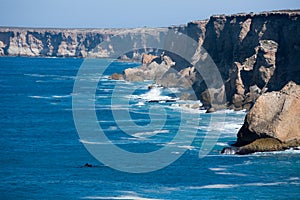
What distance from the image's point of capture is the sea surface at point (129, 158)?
38062 mm

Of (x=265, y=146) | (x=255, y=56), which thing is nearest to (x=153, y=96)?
(x=255, y=56)

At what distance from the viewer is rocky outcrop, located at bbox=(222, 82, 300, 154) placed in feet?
154

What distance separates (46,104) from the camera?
82250 millimetres

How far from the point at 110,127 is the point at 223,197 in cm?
2671

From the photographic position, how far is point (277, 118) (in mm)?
47062

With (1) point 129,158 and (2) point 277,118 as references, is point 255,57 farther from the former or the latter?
(1) point 129,158

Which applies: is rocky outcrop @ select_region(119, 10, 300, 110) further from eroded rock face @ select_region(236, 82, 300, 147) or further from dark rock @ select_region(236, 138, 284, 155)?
dark rock @ select_region(236, 138, 284, 155)

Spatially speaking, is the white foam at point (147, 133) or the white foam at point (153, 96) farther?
the white foam at point (153, 96)

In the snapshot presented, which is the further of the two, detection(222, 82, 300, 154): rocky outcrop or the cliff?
the cliff

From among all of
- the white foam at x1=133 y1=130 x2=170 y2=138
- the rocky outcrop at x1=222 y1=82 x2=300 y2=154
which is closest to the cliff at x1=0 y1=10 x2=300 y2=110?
the white foam at x1=133 y1=130 x2=170 y2=138

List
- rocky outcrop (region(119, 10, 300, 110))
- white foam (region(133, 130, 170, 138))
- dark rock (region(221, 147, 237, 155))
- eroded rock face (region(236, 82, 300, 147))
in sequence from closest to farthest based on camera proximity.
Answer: eroded rock face (region(236, 82, 300, 147)) < dark rock (region(221, 147, 237, 155)) < white foam (region(133, 130, 170, 138)) < rocky outcrop (region(119, 10, 300, 110))

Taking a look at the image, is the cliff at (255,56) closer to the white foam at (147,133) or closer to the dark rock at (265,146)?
the white foam at (147,133)

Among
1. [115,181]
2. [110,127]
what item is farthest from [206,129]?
[115,181]

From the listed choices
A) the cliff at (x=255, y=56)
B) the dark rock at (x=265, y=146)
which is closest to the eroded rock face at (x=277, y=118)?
the dark rock at (x=265, y=146)
